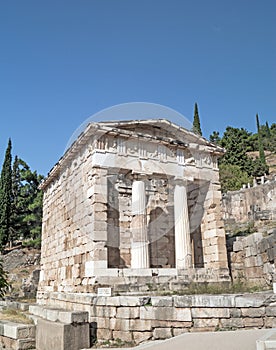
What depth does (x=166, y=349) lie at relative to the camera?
5.38 meters

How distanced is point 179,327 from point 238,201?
27.1m

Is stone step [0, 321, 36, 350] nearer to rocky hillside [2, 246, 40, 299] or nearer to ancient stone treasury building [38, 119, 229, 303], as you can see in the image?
ancient stone treasury building [38, 119, 229, 303]

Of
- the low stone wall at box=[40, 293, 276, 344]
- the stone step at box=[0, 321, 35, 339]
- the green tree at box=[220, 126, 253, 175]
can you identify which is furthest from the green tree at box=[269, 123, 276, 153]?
the stone step at box=[0, 321, 35, 339]

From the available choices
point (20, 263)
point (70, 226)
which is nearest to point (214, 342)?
point (70, 226)

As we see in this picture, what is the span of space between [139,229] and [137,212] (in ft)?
2.10

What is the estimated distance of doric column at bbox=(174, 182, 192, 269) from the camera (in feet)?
42.2

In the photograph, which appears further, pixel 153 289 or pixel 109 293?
pixel 153 289

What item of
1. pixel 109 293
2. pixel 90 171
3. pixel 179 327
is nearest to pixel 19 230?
pixel 90 171

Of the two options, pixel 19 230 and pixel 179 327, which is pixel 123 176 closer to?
pixel 179 327

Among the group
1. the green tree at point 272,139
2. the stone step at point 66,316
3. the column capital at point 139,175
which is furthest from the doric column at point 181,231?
the green tree at point 272,139

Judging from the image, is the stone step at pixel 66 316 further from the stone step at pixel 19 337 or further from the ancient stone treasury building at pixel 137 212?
the ancient stone treasury building at pixel 137 212

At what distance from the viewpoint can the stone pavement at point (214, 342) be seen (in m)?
5.13

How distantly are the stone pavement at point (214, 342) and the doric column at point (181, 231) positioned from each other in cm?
685

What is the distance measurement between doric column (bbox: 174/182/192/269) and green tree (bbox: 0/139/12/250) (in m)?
21.7
